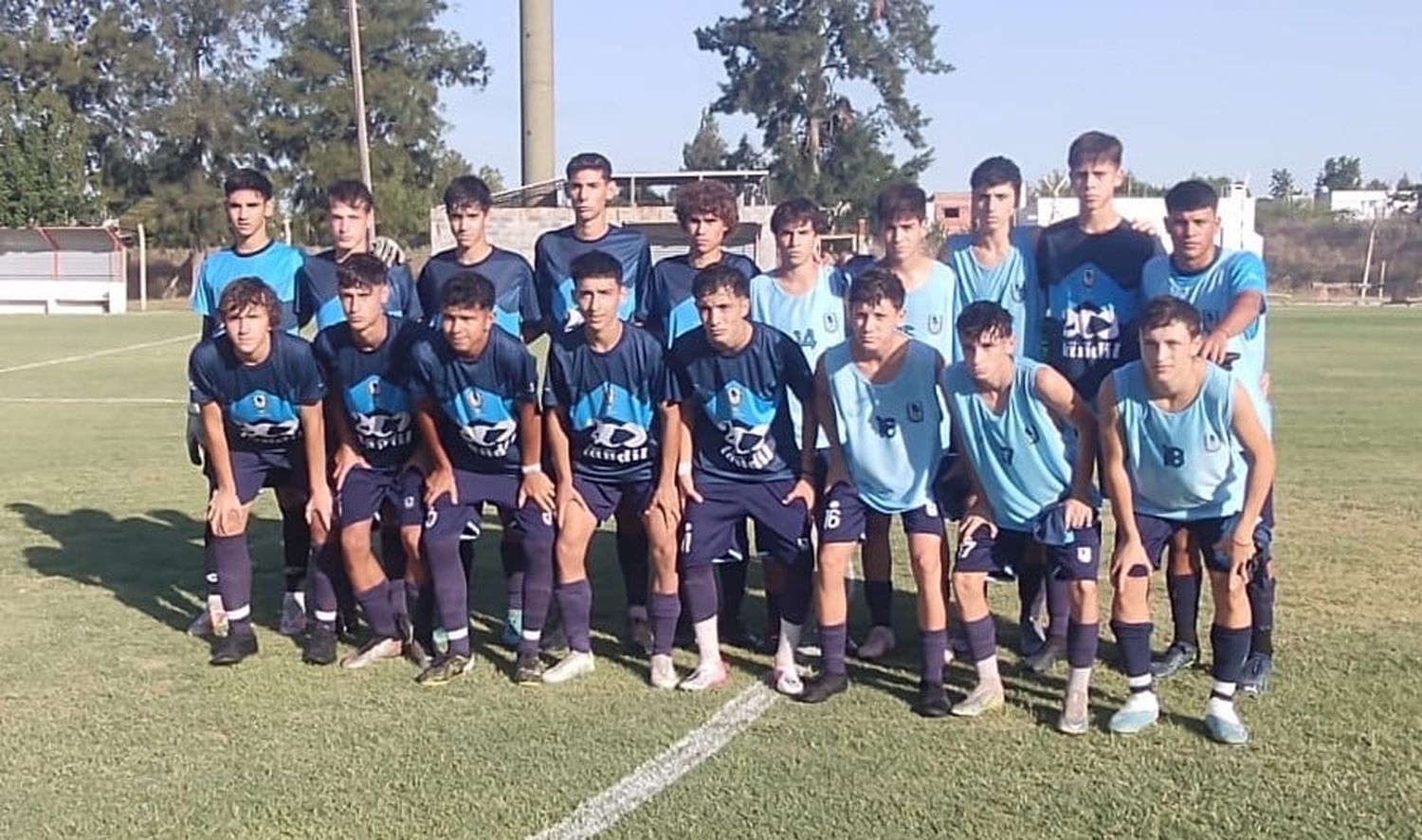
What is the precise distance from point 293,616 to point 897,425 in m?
2.96

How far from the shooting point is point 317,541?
5840 mm

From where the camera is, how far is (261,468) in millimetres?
5922

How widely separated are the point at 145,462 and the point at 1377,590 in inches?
354

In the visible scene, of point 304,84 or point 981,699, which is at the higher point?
point 304,84

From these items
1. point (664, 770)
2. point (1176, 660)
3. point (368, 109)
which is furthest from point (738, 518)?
point (368, 109)

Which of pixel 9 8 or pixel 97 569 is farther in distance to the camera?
pixel 9 8

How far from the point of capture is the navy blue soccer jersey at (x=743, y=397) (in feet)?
17.1

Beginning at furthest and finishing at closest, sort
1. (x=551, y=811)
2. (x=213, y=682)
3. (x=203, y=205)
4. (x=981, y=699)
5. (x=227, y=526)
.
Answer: (x=203, y=205) → (x=227, y=526) → (x=213, y=682) → (x=981, y=699) → (x=551, y=811)

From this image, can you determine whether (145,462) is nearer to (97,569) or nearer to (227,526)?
(97,569)

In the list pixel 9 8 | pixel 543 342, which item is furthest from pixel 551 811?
pixel 9 8

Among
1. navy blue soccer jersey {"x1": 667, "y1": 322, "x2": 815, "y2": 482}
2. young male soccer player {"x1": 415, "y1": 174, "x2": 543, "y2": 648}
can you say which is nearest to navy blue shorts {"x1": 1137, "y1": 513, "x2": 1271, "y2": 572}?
navy blue soccer jersey {"x1": 667, "y1": 322, "x2": 815, "y2": 482}

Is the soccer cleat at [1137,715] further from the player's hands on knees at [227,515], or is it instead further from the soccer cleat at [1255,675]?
the player's hands on knees at [227,515]

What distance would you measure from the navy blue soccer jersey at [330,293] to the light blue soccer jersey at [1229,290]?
3.10 metres

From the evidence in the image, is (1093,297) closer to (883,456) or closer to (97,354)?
(883,456)
